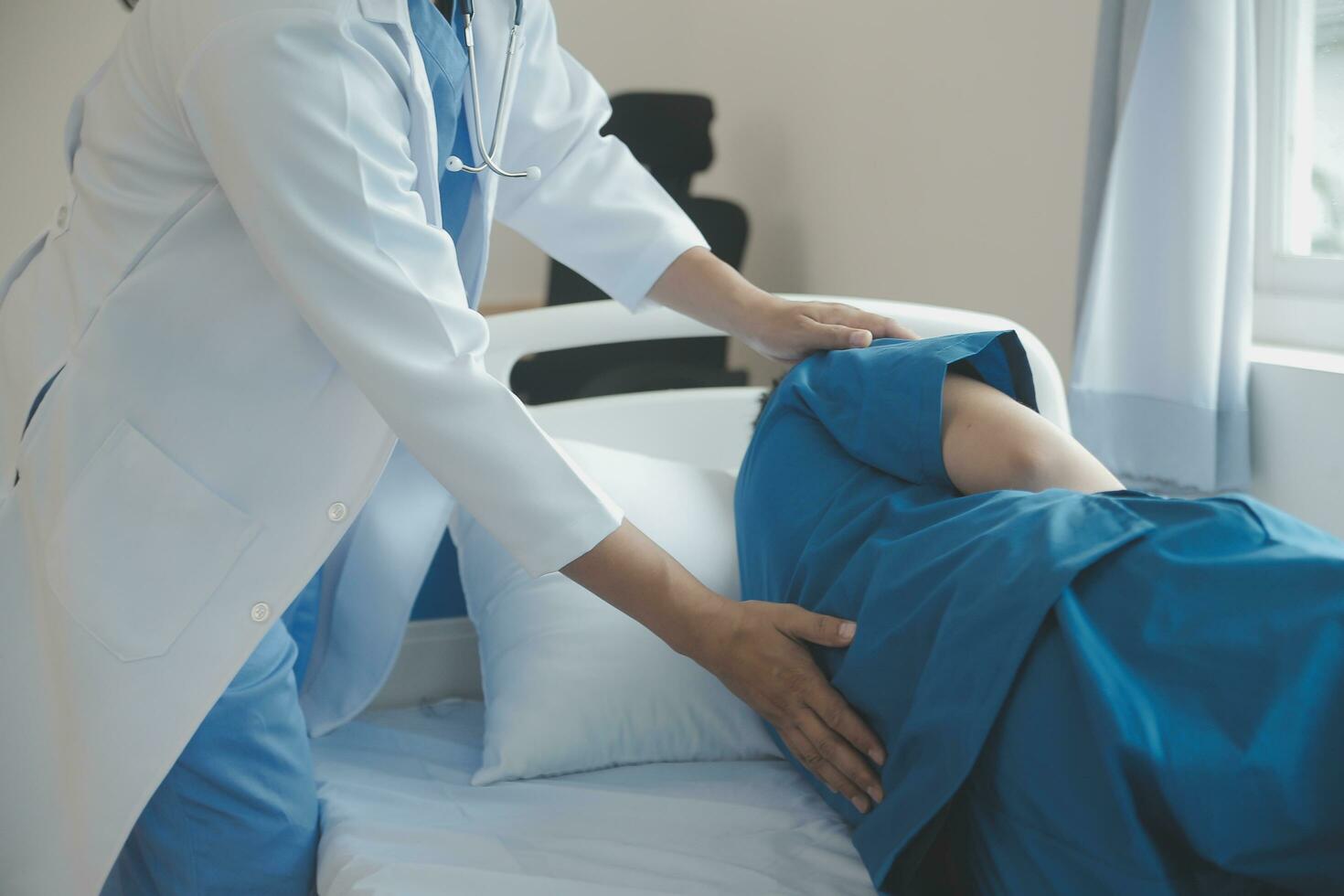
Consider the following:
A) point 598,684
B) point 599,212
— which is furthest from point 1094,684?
point 599,212

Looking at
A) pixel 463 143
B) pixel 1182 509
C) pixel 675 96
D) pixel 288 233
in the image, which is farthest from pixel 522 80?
pixel 675 96

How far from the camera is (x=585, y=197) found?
1553 millimetres

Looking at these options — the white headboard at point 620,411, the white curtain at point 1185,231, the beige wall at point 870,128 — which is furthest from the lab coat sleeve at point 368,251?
the beige wall at point 870,128

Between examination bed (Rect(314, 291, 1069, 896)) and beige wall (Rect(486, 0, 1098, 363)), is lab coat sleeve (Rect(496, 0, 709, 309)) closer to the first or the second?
examination bed (Rect(314, 291, 1069, 896))

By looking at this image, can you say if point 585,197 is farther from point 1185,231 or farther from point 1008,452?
point 1185,231

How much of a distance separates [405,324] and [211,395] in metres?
0.22

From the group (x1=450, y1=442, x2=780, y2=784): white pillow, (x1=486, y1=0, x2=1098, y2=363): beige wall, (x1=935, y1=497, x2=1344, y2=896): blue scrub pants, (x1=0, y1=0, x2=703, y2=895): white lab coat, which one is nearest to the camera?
(x1=935, y1=497, x2=1344, y2=896): blue scrub pants

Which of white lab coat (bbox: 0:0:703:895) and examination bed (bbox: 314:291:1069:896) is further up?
white lab coat (bbox: 0:0:703:895)

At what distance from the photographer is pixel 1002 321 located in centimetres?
187

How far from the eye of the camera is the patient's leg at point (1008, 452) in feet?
3.52

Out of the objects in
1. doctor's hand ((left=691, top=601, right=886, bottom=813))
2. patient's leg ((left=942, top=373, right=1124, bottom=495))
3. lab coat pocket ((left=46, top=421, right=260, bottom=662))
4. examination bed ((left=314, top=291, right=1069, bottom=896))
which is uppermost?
patient's leg ((left=942, top=373, right=1124, bottom=495))

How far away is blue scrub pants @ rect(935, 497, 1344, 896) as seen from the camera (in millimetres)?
731

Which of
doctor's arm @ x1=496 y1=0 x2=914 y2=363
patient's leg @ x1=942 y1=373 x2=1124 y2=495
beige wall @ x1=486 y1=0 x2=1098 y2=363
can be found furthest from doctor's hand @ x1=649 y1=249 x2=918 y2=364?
beige wall @ x1=486 y1=0 x2=1098 y2=363

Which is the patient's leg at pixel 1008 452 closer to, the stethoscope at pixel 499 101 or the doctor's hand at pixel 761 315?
the doctor's hand at pixel 761 315
